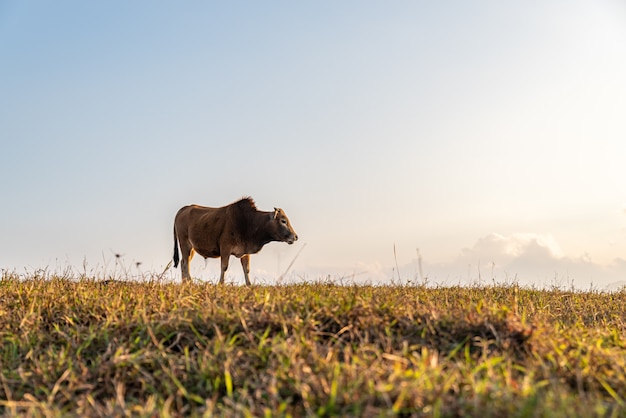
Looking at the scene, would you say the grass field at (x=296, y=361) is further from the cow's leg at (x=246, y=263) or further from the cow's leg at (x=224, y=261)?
the cow's leg at (x=246, y=263)

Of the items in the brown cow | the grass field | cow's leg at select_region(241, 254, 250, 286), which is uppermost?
the brown cow

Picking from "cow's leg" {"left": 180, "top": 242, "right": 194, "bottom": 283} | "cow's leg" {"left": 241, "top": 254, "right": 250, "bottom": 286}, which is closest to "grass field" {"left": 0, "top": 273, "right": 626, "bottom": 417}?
"cow's leg" {"left": 241, "top": 254, "right": 250, "bottom": 286}

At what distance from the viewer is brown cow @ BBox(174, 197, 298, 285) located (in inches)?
570

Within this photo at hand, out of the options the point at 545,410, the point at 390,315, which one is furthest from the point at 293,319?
the point at 545,410

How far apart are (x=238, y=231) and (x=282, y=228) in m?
1.03

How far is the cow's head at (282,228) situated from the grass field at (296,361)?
8108mm

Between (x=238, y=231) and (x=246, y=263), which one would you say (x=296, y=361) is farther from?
(x=246, y=263)

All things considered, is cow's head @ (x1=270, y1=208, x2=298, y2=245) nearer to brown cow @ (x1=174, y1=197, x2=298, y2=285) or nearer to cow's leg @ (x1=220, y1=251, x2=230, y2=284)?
brown cow @ (x1=174, y1=197, x2=298, y2=285)

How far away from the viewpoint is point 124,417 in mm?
3719

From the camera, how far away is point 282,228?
1460 centimetres

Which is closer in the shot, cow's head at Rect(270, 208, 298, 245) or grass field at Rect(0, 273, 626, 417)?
grass field at Rect(0, 273, 626, 417)

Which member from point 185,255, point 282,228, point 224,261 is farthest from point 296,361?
point 185,255

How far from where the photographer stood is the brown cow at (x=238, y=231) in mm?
14469

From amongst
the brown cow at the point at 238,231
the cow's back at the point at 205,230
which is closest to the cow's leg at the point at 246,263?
the brown cow at the point at 238,231
